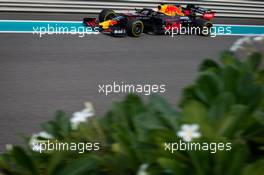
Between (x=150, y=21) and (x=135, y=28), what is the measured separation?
25.7 inches

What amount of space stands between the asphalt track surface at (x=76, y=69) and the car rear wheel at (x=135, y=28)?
0.18 meters

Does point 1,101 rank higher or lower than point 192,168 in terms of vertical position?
lower

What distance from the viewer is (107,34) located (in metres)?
11.7

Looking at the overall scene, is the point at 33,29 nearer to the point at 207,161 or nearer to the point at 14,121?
the point at 14,121

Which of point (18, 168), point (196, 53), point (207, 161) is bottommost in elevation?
point (196, 53)

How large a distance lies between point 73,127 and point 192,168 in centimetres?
58

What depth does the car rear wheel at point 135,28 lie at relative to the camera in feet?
37.3

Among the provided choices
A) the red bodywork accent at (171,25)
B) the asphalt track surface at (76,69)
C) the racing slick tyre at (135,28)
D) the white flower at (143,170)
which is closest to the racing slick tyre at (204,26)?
the asphalt track surface at (76,69)

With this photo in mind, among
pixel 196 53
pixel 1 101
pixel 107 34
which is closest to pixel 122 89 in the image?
pixel 1 101

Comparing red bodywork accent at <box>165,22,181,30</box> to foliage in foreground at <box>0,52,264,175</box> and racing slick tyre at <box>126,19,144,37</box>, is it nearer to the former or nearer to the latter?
racing slick tyre at <box>126,19,144,37</box>

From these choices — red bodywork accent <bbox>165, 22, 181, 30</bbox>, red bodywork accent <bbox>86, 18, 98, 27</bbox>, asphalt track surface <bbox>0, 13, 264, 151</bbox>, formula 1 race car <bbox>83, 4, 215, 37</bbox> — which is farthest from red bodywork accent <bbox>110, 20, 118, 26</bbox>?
red bodywork accent <bbox>165, 22, 181, 30</bbox>

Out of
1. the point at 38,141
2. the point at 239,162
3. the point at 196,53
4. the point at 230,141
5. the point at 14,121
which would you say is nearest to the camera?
the point at 239,162

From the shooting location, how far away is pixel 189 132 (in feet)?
5.03

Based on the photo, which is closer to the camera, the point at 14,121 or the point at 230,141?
the point at 230,141
